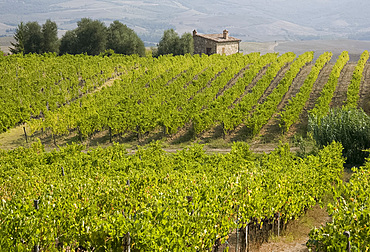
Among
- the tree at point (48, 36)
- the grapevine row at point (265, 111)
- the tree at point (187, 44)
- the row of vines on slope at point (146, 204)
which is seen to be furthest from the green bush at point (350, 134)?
the tree at point (48, 36)

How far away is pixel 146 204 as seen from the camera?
9555 mm

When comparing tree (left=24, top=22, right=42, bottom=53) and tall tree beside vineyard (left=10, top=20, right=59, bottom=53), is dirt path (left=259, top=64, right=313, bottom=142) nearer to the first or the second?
tall tree beside vineyard (left=10, top=20, right=59, bottom=53)

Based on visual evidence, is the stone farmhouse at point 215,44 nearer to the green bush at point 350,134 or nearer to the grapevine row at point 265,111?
the grapevine row at point 265,111

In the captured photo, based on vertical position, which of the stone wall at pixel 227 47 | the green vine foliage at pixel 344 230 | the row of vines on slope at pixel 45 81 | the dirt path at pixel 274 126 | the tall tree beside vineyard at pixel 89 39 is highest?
the tall tree beside vineyard at pixel 89 39

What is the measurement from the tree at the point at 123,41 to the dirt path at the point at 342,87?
1341 inches

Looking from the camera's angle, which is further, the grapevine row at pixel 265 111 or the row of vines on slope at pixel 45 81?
the row of vines on slope at pixel 45 81

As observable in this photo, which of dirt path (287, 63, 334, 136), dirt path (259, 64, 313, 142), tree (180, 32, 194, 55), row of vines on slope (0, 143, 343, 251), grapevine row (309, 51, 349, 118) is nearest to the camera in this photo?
row of vines on slope (0, 143, 343, 251)

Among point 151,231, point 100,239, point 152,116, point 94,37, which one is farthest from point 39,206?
point 94,37

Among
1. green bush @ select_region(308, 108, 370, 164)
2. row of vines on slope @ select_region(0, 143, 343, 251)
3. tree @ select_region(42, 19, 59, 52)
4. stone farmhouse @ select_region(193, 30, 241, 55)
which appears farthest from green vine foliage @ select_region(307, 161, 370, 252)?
tree @ select_region(42, 19, 59, 52)

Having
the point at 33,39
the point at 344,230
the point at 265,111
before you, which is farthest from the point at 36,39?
the point at 344,230

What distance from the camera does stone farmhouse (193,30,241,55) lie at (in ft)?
219

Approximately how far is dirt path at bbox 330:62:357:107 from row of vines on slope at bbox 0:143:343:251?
68.8ft

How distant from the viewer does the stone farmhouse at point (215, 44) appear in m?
66.7

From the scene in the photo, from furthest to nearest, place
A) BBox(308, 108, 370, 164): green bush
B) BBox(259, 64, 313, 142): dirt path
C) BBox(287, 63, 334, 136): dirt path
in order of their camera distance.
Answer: BBox(287, 63, 334, 136): dirt path, BBox(259, 64, 313, 142): dirt path, BBox(308, 108, 370, 164): green bush
